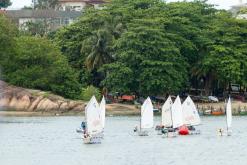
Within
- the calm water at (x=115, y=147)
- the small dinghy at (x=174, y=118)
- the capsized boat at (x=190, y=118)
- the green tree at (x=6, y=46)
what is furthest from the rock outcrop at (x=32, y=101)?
the small dinghy at (x=174, y=118)

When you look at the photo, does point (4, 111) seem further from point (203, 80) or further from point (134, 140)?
point (134, 140)

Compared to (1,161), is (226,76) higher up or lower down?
higher up

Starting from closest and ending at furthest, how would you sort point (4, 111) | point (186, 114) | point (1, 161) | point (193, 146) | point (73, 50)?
1. point (1, 161)
2. point (193, 146)
3. point (186, 114)
4. point (4, 111)
5. point (73, 50)

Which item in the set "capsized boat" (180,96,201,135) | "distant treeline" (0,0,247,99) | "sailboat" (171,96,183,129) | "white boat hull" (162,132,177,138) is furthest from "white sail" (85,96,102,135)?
"distant treeline" (0,0,247,99)

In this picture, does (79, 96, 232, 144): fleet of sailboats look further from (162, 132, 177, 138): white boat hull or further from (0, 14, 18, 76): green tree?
(0, 14, 18, 76): green tree

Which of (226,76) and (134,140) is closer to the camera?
(134,140)

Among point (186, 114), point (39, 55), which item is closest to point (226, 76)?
point (39, 55)

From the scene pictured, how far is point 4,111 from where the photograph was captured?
136 m

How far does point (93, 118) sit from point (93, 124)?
1.82 ft

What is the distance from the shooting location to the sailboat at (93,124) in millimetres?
89938

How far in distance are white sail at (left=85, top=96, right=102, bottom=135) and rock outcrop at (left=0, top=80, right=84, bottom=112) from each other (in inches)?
1724

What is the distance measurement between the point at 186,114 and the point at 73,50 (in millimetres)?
44989

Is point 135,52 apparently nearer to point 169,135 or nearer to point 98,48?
point 98,48

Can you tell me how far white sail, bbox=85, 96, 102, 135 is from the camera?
8975cm
